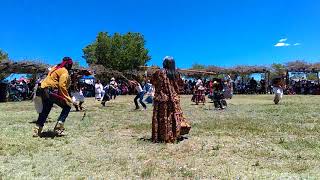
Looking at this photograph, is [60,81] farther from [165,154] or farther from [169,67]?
[165,154]

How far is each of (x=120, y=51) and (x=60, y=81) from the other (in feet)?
166

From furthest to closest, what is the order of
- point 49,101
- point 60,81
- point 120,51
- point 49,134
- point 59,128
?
1. point 120,51
2. point 49,134
3. point 59,128
4. point 49,101
5. point 60,81

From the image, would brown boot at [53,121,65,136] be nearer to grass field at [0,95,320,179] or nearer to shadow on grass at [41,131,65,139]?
shadow on grass at [41,131,65,139]

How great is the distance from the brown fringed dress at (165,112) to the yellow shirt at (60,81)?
2.00 metres

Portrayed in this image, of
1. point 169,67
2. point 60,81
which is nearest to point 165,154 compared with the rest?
point 169,67

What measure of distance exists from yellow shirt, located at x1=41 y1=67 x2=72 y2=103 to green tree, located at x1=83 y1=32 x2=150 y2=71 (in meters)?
48.6

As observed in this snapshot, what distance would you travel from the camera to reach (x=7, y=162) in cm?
736

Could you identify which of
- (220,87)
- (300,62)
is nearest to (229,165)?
(220,87)

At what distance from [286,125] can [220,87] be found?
7.10 metres

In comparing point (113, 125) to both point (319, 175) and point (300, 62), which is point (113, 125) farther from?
point (300, 62)

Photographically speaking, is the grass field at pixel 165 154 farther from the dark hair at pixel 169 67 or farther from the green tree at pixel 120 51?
the green tree at pixel 120 51

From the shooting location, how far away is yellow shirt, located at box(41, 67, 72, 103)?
32.4 feet

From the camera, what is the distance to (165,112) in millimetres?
9188

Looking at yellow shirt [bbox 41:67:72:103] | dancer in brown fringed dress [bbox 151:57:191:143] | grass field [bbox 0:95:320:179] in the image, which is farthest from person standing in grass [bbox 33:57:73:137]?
dancer in brown fringed dress [bbox 151:57:191:143]
